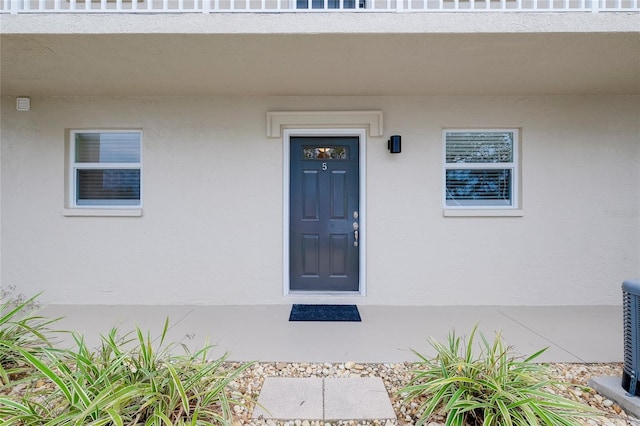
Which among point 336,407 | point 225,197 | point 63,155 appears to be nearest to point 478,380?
point 336,407

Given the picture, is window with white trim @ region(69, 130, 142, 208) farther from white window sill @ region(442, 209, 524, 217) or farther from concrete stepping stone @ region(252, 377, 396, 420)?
white window sill @ region(442, 209, 524, 217)

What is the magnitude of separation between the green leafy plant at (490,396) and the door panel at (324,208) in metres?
2.19

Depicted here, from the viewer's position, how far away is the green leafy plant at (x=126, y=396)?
163cm

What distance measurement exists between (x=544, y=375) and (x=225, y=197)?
12.1ft

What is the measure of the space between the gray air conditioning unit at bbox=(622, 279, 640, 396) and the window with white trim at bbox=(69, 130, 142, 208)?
511 cm

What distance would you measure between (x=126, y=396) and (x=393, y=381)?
175 cm

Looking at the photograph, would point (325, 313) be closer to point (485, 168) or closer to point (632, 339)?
point (632, 339)

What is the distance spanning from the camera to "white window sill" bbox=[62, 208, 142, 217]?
4.16 metres

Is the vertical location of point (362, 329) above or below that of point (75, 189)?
below

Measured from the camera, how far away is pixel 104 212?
164 inches

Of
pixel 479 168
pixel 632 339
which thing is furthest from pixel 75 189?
pixel 632 339

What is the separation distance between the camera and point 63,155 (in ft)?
13.8

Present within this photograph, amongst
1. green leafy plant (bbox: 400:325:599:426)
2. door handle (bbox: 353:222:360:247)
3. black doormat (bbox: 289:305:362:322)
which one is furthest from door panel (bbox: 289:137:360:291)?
green leafy plant (bbox: 400:325:599:426)

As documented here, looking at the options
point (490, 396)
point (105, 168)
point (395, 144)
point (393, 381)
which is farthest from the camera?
point (105, 168)
